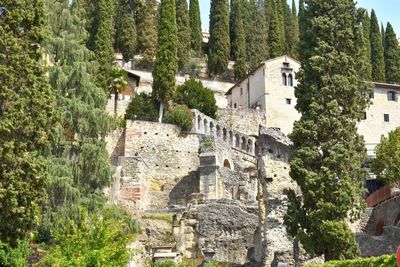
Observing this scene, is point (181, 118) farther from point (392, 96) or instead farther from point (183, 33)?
point (183, 33)

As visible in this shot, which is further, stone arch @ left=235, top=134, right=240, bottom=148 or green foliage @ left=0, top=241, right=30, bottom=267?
stone arch @ left=235, top=134, right=240, bottom=148

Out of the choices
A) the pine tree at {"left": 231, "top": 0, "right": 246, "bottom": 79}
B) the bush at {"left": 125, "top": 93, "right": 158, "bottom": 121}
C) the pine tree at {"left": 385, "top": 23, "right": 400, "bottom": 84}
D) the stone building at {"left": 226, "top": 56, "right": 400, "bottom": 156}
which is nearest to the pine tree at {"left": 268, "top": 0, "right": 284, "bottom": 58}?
the pine tree at {"left": 231, "top": 0, "right": 246, "bottom": 79}

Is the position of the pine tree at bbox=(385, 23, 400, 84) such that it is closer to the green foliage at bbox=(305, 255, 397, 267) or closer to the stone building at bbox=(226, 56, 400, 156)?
the stone building at bbox=(226, 56, 400, 156)

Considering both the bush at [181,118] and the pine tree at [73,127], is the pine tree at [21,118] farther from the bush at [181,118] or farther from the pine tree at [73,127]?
the bush at [181,118]

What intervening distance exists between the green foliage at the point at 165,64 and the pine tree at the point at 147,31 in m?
15.4

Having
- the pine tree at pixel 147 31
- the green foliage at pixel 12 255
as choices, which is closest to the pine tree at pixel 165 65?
the pine tree at pixel 147 31

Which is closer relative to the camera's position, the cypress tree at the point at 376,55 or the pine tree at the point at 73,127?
the pine tree at the point at 73,127

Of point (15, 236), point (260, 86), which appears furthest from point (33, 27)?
point (260, 86)

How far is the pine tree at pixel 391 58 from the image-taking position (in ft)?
236

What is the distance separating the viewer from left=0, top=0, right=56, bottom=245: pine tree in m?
21.8

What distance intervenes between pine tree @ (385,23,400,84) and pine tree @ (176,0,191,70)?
2197cm

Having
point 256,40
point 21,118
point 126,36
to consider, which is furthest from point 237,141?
point 21,118

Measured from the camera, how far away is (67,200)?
93.9ft

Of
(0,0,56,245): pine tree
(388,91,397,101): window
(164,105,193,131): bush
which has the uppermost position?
(388,91,397,101): window
